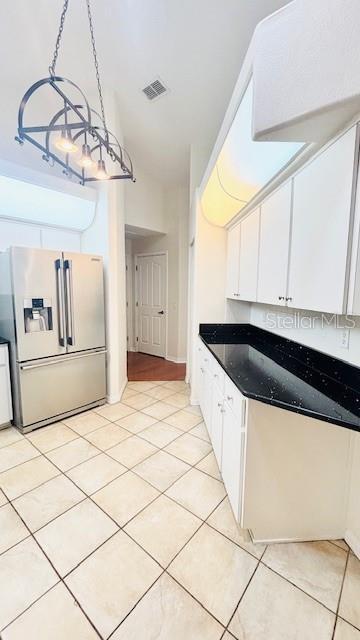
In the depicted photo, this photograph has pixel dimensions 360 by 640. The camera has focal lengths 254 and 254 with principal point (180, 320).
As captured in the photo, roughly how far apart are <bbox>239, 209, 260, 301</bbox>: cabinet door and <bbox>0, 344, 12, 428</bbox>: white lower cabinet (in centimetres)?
238

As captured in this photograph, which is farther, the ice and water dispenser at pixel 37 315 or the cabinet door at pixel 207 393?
the ice and water dispenser at pixel 37 315

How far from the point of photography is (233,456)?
1550mm

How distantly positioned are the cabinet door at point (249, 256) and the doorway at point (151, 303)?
2916 mm

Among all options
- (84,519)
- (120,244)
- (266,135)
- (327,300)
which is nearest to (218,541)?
(84,519)

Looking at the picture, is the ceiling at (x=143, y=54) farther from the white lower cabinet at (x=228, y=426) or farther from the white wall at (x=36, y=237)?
the white lower cabinet at (x=228, y=426)

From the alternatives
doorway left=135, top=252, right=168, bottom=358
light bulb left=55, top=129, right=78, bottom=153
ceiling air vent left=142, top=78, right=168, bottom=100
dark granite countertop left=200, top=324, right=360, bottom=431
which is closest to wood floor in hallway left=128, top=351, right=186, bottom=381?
doorway left=135, top=252, right=168, bottom=358

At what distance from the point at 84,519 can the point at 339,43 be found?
99.5 inches

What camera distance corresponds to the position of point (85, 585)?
3.98ft

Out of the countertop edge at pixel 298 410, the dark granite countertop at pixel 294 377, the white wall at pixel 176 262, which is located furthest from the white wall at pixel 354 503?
the white wall at pixel 176 262

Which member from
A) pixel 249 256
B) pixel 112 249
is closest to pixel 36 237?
pixel 112 249

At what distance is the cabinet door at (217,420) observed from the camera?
6.15 feet

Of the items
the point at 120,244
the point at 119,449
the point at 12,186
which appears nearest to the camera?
the point at 119,449

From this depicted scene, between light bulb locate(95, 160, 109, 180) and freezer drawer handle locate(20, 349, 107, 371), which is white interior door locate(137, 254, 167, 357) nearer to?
freezer drawer handle locate(20, 349, 107, 371)

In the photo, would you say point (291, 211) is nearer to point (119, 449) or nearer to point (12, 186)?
point (119, 449)
